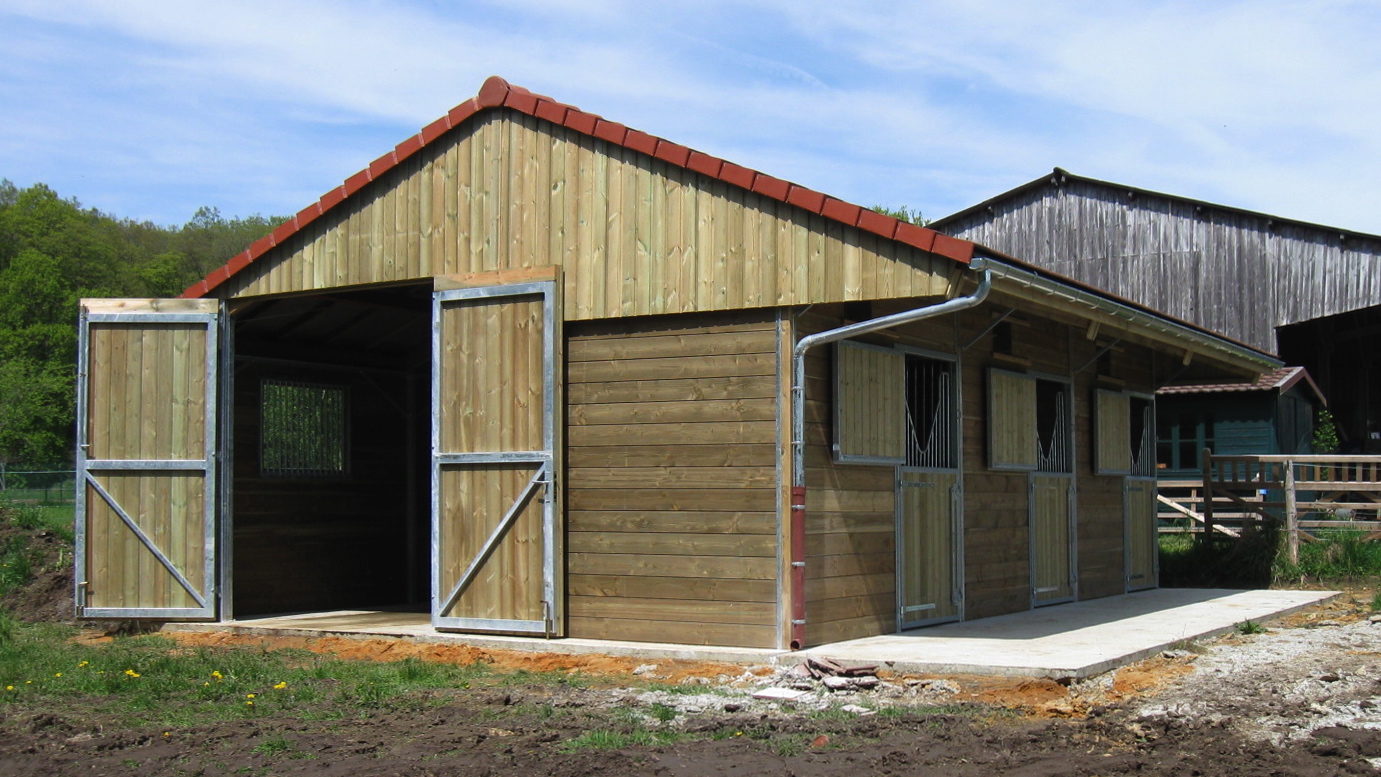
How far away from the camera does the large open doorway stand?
40.2 feet

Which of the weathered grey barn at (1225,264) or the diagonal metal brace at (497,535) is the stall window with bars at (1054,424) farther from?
the weathered grey barn at (1225,264)

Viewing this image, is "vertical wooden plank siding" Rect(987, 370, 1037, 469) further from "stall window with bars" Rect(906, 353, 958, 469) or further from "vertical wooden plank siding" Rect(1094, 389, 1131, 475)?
"vertical wooden plank siding" Rect(1094, 389, 1131, 475)

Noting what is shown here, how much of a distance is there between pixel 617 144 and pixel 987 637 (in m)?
4.41

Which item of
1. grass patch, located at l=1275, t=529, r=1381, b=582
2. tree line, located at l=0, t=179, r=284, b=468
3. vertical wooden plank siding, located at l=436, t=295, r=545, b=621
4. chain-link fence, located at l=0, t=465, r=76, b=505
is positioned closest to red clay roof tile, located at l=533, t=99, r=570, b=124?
vertical wooden plank siding, located at l=436, t=295, r=545, b=621

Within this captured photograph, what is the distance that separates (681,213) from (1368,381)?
88.1 feet

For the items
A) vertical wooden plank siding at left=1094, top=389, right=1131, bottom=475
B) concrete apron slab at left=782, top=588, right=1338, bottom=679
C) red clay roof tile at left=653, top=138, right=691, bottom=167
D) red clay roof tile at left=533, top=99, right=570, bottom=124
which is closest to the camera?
concrete apron slab at left=782, top=588, right=1338, bottom=679

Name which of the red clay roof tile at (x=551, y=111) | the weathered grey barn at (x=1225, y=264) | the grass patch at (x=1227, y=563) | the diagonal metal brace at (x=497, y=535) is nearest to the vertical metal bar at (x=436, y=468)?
the diagonal metal brace at (x=497, y=535)

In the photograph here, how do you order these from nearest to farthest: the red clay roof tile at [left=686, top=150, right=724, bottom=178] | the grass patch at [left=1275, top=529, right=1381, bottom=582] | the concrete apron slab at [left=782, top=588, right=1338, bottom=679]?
the concrete apron slab at [left=782, top=588, right=1338, bottom=679], the red clay roof tile at [left=686, top=150, right=724, bottom=178], the grass patch at [left=1275, top=529, right=1381, bottom=582]

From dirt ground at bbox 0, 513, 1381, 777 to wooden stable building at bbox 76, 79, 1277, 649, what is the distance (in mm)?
1125

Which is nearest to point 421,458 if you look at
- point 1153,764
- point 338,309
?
point 338,309

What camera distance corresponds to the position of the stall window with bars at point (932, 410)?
10.6m

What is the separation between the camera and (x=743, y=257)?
9.10 metres

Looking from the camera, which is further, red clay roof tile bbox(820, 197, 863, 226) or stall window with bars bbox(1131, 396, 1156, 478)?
stall window with bars bbox(1131, 396, 1156, 478)

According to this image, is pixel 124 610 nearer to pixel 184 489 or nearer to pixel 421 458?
pixel 184 489
